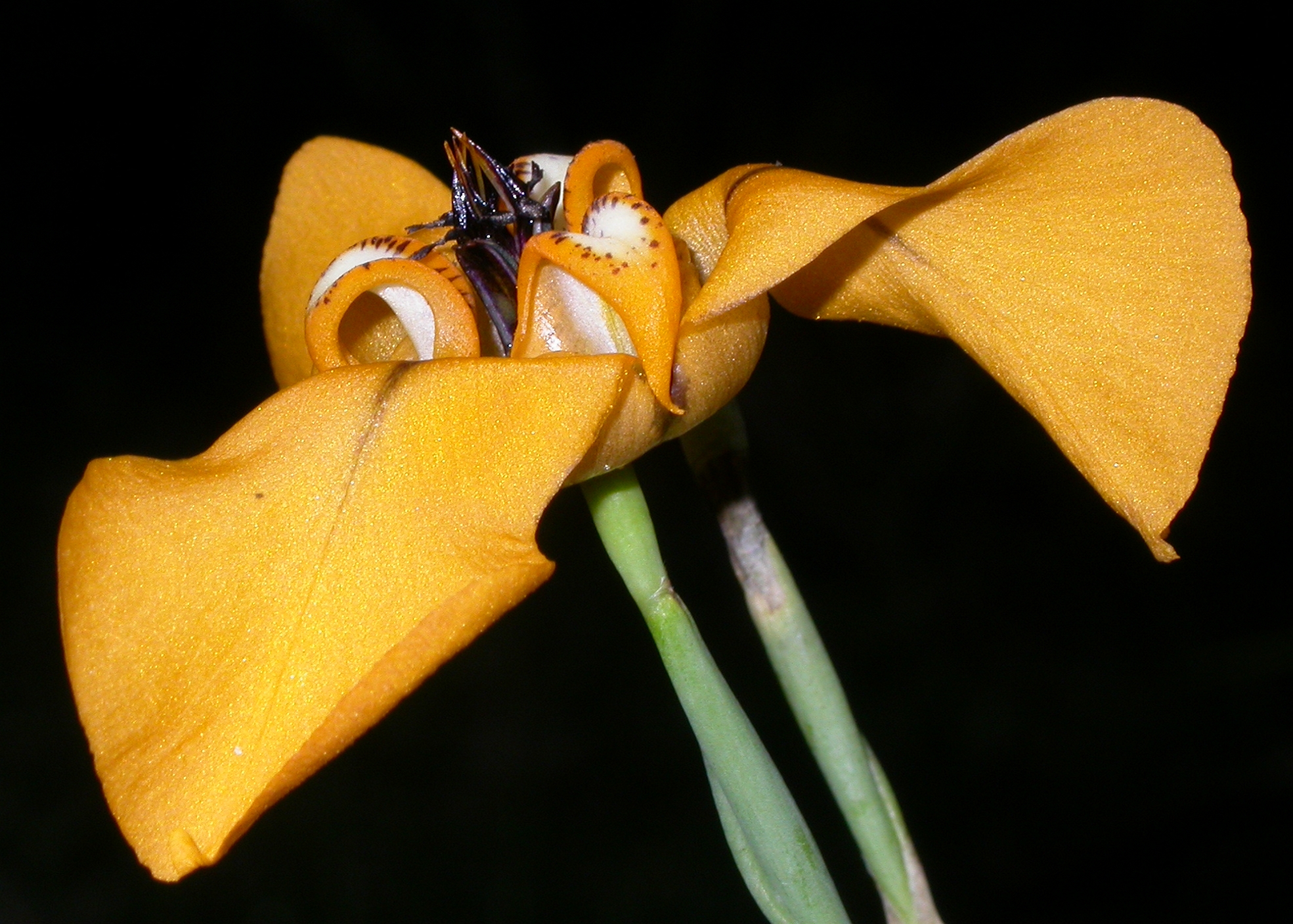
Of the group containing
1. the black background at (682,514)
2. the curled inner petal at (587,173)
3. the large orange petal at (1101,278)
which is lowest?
the black background at (682,514)

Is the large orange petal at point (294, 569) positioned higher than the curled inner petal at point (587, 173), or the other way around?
the curled inner petal at point (587, 173)

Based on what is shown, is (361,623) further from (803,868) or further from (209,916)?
(209,916)

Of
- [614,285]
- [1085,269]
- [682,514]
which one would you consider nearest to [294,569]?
[614,285]

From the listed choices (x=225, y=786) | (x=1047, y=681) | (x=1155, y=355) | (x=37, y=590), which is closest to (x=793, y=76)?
(x=1047, y=681)

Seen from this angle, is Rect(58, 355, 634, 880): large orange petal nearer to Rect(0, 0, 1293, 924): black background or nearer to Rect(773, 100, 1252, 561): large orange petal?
Rect(773, 100, 1252, 561): large orange petal

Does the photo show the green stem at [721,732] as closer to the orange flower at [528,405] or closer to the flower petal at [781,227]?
the orange flower at [528,405]

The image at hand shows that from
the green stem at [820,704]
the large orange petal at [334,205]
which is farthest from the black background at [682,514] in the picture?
the green stem at [820,704]
